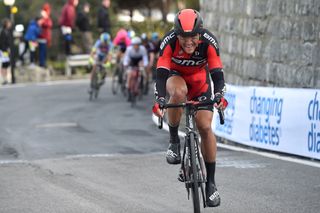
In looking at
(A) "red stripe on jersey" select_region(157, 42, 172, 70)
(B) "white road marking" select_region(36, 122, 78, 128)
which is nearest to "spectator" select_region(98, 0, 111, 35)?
(B) "white road marking" select_region(36, 122, 78, 128)

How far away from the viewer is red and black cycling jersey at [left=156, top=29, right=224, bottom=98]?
837cm

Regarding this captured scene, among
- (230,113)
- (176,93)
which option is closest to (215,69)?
(176,93)

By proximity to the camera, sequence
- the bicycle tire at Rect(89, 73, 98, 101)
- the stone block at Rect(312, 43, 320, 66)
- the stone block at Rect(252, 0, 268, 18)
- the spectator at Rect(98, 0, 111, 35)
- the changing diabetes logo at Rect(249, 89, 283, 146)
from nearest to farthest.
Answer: the changing diabetes logo at Rect(249, 89, 283, 146) → the stone block at Rect(312, 43, 320, 66) → the stone block at Rect(252, 0, 268, 18) → the bicycle tire at Rect(89, 73, 98, 101) → the spectator at Rect(98, 0, 111, 35)

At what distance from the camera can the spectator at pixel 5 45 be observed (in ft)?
99.5

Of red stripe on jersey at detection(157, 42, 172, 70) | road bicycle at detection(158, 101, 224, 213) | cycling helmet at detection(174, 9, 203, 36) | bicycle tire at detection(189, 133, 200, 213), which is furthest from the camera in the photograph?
red stripe on jersey at detection(157, 42, 172, 70)

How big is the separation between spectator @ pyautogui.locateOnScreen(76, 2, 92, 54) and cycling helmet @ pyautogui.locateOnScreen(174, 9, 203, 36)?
23767mm

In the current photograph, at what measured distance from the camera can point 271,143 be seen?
1374 centimetres

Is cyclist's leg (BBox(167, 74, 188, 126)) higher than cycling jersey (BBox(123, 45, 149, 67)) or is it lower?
higher

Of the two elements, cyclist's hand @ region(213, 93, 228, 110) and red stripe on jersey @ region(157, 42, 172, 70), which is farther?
red stripe on jersey @ region(157, 42, 172, 70)

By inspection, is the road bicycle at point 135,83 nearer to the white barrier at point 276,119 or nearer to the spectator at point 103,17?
the spectator at point 103,17

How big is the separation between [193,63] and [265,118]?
562 cm

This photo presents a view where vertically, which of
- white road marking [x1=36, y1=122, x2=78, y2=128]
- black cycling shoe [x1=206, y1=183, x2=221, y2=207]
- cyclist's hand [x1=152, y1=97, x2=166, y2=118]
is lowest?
white road marking [x1=36, y1=122, x2=78, y2=128]

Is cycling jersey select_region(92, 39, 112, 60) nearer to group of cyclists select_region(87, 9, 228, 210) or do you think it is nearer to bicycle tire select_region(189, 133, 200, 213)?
group of cyclists select_region(87, 9, 228, 210)

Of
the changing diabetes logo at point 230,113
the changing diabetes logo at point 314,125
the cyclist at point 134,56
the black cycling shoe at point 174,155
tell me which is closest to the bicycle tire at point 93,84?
the cyclist at point 134,56
